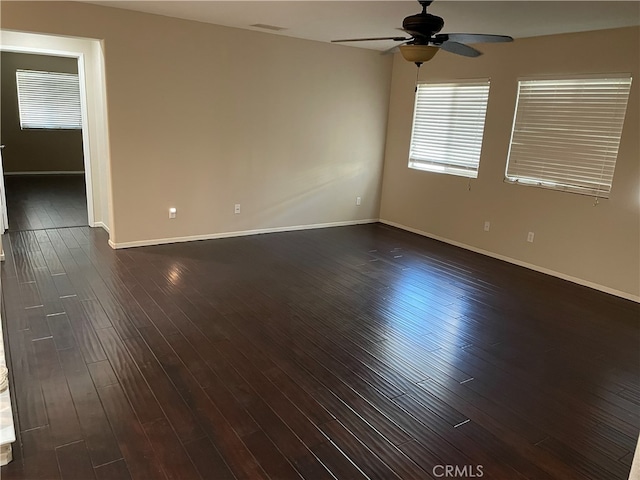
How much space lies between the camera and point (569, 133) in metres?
4.75

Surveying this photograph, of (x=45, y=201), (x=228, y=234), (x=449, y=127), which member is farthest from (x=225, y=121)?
(x=45, y=201)

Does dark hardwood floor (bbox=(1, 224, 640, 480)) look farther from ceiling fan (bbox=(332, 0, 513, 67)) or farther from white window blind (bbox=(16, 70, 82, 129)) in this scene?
white window blind (bbox=(16, 70, 82, 129))

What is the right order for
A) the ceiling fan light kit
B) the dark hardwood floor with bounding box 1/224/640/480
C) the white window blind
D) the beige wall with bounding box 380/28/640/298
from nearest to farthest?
the dark hardwood floor with bounding box 1/224/640/480
the ceiling fan light kit
the beige wall with bounding box 380/28/640/298
the white window blind

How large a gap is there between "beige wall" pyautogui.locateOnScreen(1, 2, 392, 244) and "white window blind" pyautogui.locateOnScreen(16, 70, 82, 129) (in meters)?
5.07

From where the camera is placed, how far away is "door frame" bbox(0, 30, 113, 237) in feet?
16.0

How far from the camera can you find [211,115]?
5.32 m

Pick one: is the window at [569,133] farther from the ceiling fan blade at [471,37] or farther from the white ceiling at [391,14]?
the ceiling fan blade at [471,37]

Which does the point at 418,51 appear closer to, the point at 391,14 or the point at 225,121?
the point at 391,14

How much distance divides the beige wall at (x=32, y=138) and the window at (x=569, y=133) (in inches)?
326

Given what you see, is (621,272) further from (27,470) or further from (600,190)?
(27,470)

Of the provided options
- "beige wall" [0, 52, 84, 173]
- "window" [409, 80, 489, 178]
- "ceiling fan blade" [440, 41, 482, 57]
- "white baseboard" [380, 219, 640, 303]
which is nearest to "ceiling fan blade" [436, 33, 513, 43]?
"ceiling fan blade" [440, 41, 482, 57]

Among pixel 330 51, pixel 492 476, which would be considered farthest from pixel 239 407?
pixel 330 51

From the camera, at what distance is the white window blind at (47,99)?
8891 mm

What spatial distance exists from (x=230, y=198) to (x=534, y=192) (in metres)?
3.52
